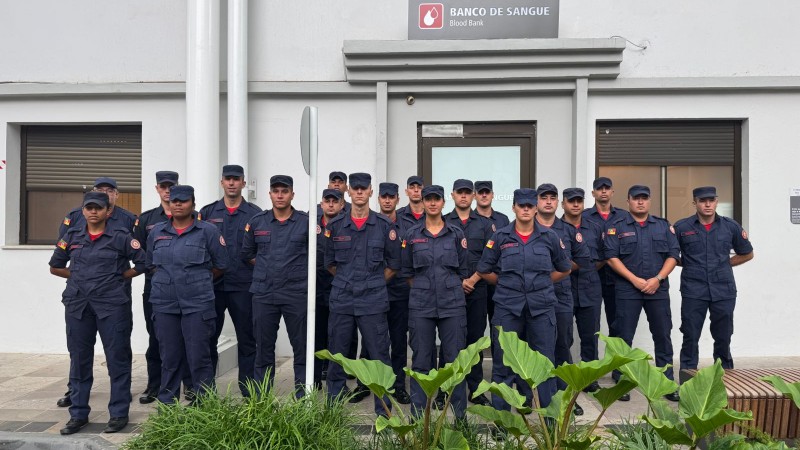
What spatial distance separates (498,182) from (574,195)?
66.3 inches

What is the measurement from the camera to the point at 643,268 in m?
5.80

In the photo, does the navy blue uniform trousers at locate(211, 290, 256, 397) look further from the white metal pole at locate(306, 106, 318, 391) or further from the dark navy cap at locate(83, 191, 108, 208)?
the white metal pole at locate(306, 106, 318, 391)

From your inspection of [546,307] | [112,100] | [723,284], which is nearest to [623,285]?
[723,284]

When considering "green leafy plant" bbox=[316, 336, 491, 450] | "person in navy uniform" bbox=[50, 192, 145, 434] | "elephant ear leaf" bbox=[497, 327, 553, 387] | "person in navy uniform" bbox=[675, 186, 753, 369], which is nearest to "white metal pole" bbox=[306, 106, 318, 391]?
"green leafy plant" bbox=[316, 336, 491, 450]

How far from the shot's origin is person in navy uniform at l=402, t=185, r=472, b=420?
4.72 meters

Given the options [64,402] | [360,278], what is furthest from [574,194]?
[64,402]

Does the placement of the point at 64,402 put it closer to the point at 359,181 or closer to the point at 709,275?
the point at 359,181

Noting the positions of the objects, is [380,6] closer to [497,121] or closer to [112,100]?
[497,121]

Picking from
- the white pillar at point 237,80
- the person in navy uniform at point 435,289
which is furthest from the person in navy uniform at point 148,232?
the person in navy uniform at point 435,289

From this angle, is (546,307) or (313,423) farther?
(546,307)

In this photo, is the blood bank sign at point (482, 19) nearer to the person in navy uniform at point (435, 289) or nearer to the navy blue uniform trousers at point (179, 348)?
the person in navy uniform at point (435, 289)

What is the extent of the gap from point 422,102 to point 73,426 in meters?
5.06

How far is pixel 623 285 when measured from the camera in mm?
5859

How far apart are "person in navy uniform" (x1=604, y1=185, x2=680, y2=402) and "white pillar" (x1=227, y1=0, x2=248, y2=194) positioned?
427cm
